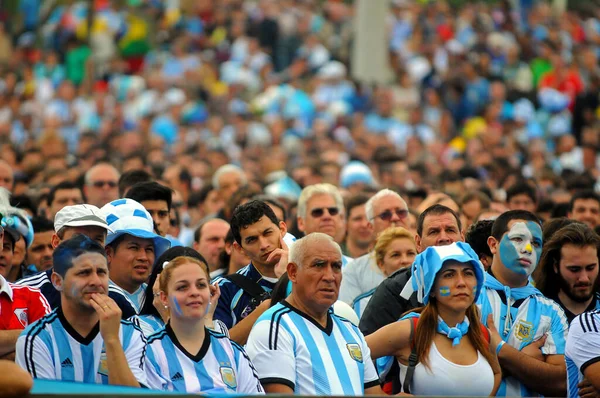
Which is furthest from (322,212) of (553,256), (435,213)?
(553,256)

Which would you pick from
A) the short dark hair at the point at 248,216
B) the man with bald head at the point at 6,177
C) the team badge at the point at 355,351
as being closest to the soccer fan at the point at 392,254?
the short dark hair at the point at 248,216

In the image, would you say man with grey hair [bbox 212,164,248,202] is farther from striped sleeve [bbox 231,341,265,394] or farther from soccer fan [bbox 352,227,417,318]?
striped sleeve [bbox 231,341,265,394]

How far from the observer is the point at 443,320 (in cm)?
726

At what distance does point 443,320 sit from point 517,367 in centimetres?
67

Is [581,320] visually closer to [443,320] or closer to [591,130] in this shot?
[443,320]

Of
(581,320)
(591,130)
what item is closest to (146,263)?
(581,320)

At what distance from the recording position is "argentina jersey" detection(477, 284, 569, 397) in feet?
25.9

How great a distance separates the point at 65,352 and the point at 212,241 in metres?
4.06

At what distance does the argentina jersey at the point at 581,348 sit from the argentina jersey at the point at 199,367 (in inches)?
78.3

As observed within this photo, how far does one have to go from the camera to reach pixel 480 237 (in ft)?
28.8

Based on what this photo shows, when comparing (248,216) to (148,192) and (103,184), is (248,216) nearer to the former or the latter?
(148,192)

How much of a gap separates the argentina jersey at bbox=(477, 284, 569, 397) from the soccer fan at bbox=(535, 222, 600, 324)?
443 millimetres

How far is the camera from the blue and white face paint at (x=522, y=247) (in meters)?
8.13

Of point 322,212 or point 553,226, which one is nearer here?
point 553,226
